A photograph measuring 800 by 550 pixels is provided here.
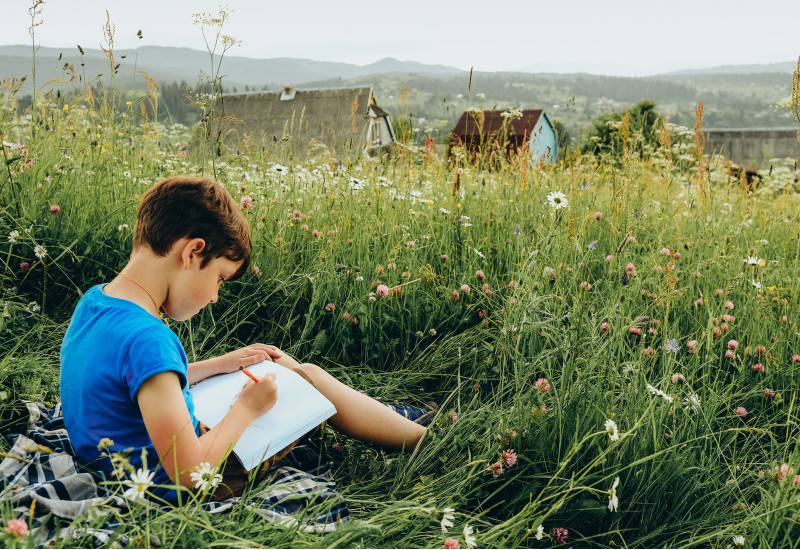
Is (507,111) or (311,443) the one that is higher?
(507,111)

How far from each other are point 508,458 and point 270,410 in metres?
0.74

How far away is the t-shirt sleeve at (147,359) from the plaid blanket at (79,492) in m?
0.23

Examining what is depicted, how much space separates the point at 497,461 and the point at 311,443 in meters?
0.67

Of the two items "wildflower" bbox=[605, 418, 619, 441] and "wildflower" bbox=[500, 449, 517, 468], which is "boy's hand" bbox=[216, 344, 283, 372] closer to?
"wildflower" bbox=[500, 449, 517, 468]

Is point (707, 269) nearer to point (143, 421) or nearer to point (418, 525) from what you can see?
point (418, 525)

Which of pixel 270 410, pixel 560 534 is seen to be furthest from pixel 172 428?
pixel 560 534

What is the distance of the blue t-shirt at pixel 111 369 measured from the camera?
1530 mm

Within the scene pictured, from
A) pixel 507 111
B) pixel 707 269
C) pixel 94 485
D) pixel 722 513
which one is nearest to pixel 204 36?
pixel 507 111

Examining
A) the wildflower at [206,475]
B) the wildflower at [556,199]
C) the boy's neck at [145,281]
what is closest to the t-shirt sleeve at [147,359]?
the boy's neck at [145,281]

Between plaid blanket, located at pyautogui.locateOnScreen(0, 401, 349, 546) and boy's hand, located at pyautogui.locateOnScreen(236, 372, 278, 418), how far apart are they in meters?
0.20

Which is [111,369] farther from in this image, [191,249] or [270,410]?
[270,410]

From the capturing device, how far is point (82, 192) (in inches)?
127

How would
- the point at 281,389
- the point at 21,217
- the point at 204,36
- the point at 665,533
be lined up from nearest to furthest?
the point at 665,533, the point at 281,389, the point at 21,217, the point at 204,36

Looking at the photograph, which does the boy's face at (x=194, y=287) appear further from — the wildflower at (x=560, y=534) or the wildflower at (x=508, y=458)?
the wildflower at (x=560, y=534)
